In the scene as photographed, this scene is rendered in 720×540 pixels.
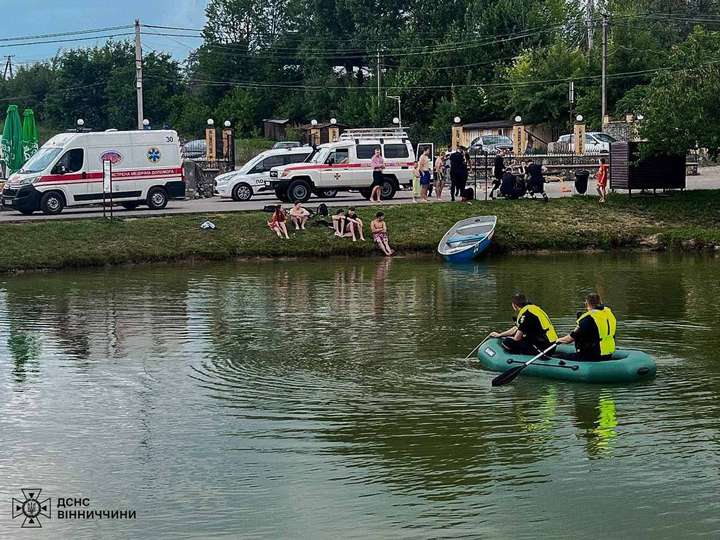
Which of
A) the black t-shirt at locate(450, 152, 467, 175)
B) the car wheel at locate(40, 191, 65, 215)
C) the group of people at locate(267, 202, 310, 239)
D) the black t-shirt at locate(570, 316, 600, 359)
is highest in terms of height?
the black t-shirt at locate(450, 152, 467, 175)

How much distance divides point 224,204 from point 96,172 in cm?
516

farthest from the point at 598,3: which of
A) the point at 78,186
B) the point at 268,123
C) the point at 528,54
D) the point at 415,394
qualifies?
the point at 415,394

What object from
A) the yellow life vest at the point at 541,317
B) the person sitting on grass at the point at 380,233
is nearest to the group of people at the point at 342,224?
the person sitting on grass at the point at 380,233

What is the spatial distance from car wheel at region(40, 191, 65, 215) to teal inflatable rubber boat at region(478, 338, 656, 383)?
24.0 metres

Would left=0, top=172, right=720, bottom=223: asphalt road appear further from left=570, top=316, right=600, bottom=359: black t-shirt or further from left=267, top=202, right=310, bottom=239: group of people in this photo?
left=570, top=316, right=600, bottom=359: black t-shirt

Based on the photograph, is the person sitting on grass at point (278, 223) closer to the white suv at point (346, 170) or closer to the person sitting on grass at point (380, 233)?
the person sitting on grass at point (380, 233)

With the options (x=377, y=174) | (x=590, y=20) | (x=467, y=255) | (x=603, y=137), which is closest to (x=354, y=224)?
(x=467, y=255)

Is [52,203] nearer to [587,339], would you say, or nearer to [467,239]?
[467,239]

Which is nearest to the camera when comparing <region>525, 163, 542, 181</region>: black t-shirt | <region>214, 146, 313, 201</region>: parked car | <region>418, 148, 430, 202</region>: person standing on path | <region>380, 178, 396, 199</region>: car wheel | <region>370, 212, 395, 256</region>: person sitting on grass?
<region>370, 212, 395, 256</region>: person sitting on grass

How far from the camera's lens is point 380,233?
35969 millimetres

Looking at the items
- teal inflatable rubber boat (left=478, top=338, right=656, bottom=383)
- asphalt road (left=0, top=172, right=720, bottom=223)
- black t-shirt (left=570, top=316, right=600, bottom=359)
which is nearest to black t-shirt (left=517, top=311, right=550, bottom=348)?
teal inflatable rubber boat (left=478, top=338, right=656, bottom=383)

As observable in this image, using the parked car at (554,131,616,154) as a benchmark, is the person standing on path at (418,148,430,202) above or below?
below

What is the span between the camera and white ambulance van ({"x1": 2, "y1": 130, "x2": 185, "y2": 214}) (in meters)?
39.3

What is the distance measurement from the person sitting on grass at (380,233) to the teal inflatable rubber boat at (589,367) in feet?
56.4
